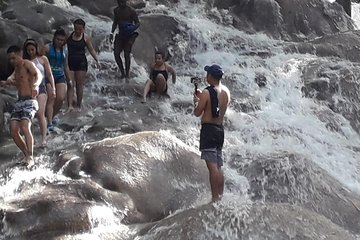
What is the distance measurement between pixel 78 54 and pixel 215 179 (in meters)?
4.67

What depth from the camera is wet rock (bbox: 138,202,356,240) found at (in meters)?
7.15

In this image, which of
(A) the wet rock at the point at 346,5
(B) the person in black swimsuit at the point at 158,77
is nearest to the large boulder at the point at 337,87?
(B) the person in black swimsuit at the point at 158,77

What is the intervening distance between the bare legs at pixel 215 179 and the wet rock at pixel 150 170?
0.80 metres

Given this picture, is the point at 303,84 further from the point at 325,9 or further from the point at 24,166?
the point at 24,166

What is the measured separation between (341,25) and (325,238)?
17741 mm

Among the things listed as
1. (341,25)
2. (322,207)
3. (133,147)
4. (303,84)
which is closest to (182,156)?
(133,147)

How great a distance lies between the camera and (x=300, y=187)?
34.1 ft

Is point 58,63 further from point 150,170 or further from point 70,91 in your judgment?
point 150,170

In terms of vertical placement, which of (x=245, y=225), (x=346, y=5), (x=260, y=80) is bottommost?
(x=260, y=80)

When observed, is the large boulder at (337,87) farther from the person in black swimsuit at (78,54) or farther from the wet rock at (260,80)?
the person in black swimsuit at (78,54)

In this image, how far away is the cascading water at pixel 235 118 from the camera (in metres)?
8.35

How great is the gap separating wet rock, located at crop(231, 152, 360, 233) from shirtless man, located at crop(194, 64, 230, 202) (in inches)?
79.9

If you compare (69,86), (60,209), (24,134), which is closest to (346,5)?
(69,86)

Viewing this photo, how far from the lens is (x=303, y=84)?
673 inches
